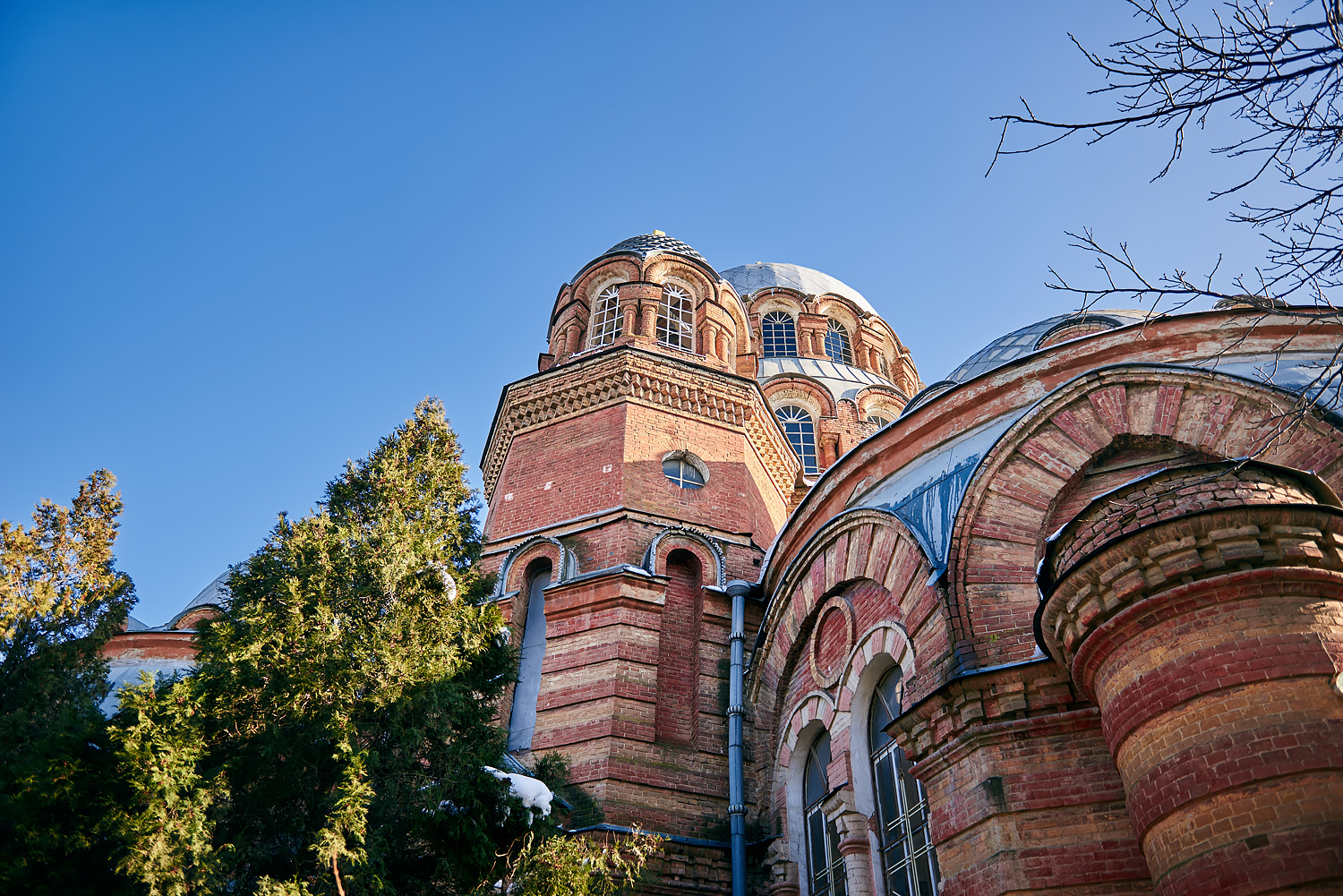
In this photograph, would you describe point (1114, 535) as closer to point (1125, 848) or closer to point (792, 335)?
point (1125, 848)

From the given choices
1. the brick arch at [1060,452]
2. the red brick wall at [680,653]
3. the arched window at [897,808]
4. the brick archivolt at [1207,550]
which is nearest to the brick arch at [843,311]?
the red brick wall at [680,653]

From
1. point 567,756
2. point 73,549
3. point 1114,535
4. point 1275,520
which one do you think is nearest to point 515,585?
point 567,756

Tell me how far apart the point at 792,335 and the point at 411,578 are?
67.7 feet

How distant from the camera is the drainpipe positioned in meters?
9.86

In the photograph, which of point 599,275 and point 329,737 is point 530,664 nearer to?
point 329,737

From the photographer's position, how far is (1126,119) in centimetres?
421

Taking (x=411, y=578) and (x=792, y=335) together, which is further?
(x=792, y=335)

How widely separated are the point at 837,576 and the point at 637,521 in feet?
11.6

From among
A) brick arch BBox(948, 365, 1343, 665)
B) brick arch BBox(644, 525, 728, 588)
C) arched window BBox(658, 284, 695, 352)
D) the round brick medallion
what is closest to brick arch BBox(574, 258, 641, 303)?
arched window BBox(658, 284, 695, 352)

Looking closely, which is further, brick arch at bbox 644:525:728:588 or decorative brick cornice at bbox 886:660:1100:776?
brick arch at bbox 644:525:728:588

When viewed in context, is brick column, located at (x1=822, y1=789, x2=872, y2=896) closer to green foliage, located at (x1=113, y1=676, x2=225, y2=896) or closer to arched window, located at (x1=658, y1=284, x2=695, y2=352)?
green foliage, located at (x1=113, y1=676, x2=225, y2=896)

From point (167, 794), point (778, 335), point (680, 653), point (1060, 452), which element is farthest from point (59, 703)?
point (778, 335)

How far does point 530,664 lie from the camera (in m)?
12.2

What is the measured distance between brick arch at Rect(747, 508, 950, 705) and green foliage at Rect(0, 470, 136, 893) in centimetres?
645
